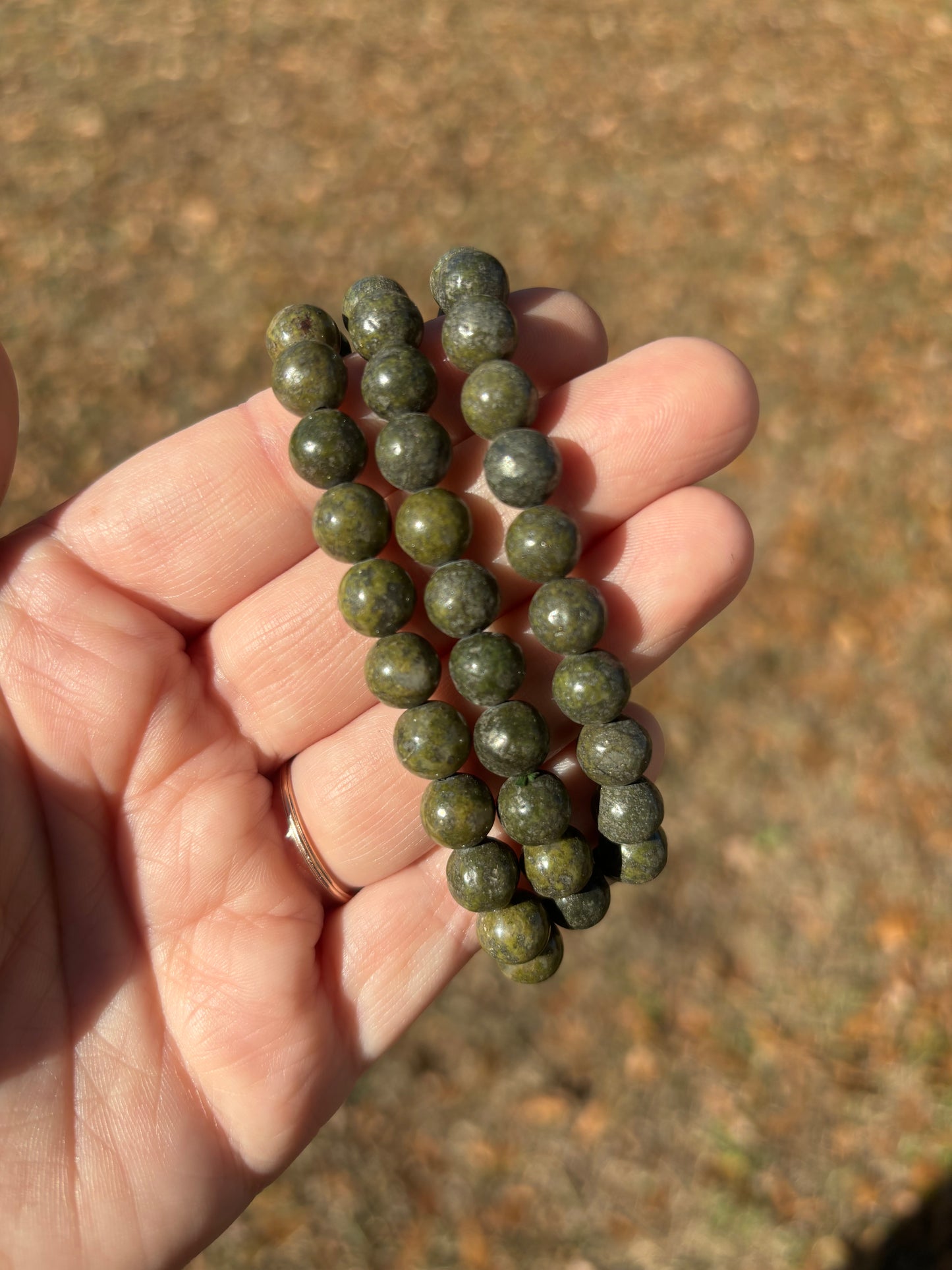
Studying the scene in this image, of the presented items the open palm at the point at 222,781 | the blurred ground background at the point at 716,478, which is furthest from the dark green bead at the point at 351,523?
the blurred ground background at the point at 716,478

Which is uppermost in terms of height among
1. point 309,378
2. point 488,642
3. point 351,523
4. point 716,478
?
point 309,378

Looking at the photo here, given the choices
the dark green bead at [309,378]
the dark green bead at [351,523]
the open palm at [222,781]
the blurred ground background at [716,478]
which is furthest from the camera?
the blurred ground background at [716,478]

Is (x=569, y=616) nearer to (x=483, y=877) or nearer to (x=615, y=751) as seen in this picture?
(x=615, y=751)

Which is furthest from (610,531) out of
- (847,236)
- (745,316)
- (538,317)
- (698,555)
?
(847,236)

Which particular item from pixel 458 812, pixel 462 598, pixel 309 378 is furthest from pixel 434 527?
pixel 458 812

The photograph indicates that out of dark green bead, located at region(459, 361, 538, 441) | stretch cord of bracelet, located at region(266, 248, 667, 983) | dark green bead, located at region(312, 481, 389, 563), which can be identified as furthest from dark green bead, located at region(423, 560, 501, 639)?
dark green bead, located at region(459, 361, 538, 441)

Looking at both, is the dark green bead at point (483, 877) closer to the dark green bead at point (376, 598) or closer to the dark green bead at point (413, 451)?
the dark green bead at point (376, 598)
